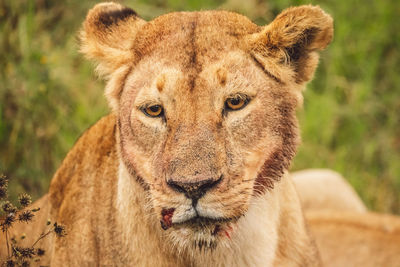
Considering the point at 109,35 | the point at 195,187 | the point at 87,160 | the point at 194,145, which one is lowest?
the point at 87,160

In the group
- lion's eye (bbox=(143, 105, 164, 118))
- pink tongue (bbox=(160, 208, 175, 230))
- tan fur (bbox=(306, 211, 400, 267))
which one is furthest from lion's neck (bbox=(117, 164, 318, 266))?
tan fur (bbox=(306, 211, 400, 267))

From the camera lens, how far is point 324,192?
227 inches

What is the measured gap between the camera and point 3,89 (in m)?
4.88

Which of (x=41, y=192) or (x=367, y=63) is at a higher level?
(x=367, y=63)

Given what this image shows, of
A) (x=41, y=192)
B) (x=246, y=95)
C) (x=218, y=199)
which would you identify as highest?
(x=246, y=95)

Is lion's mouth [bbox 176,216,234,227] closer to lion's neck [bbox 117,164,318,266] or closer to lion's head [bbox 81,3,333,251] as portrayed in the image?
lion's head [bbox 81,3,333,251]

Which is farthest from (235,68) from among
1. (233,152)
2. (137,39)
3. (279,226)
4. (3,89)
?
(3,89)

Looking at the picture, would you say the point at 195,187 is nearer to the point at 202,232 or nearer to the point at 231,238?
the point at 202,232

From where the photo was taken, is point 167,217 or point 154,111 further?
point 154,111

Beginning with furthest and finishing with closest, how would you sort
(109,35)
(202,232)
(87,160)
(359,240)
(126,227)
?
1. (359,240)
2. (87,160)
3. (109,35)
4. (126,227)
5. (202,232)

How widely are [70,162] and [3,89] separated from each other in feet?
5.99

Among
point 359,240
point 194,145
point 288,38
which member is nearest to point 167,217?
point 194,145

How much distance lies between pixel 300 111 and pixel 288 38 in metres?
3.96

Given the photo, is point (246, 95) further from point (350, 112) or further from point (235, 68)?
point (350, 112)
